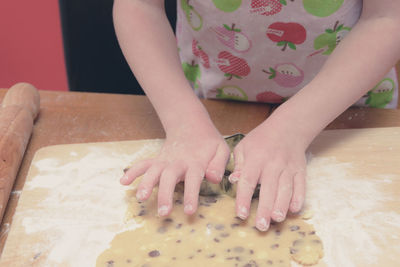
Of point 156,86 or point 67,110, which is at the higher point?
point 156,86

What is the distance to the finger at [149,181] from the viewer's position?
64 cm

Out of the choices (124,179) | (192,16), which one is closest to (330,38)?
(192,16)

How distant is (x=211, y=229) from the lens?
0.63 meters

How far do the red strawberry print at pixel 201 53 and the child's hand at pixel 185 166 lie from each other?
0.97 feet

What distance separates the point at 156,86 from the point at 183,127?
122 mm

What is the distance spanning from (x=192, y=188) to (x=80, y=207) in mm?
187

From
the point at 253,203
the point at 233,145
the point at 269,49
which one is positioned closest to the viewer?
the point at 253,203

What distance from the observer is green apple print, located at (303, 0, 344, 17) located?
821 millimetres

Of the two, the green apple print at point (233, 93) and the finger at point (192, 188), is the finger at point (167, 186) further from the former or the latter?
the green apple print at point (233, 93)

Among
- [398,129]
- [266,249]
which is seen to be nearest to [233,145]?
[266,249]

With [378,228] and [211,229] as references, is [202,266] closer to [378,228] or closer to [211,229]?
[211,229]

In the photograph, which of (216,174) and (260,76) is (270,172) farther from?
(260,76)

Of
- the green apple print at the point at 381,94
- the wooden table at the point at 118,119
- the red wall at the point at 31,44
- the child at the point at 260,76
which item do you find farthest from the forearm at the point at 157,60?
the red wall at the point at 31,44

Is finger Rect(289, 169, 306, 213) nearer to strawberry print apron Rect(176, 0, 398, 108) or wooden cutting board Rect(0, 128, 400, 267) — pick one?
wooden cutting board Rect(0, 128, 400, 267)
